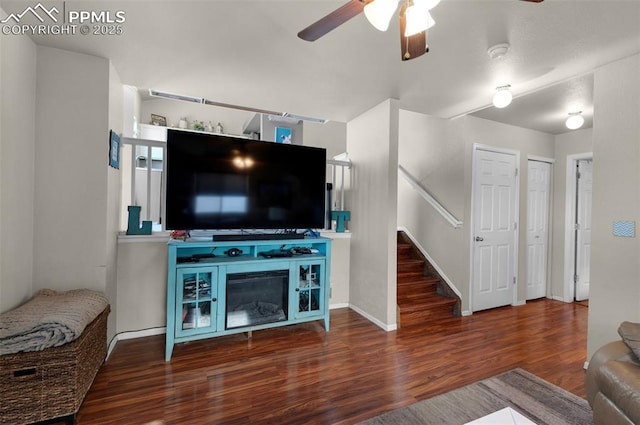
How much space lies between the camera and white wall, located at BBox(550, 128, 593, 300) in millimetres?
4066

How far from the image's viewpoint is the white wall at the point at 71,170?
81.0 inches

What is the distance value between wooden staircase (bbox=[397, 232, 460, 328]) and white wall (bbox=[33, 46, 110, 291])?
2.89 metres

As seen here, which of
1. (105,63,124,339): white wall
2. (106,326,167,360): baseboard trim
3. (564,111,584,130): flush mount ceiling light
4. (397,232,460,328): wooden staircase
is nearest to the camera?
(105,63,124,339): white wall

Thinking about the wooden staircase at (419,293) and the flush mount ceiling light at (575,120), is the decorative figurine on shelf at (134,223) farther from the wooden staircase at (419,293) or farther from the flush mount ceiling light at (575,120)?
the flush mount ceiling light at (575,120)

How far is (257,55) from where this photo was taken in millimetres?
2180

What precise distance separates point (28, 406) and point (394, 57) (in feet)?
10.1

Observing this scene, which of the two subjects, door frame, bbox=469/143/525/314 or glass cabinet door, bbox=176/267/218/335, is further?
door frame, bbox=469/143/525/314

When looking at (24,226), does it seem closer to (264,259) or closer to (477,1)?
(264,259)

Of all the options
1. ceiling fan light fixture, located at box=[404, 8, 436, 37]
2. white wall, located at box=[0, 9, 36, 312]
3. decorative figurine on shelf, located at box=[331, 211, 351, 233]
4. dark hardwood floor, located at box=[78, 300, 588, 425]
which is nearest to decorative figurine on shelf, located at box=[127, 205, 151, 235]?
white wall, located at box=[0, 9, 36, 312]

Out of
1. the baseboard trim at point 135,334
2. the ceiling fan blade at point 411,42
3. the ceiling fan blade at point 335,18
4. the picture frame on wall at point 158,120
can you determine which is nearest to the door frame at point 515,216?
the ceiling fan blade at point 411,42

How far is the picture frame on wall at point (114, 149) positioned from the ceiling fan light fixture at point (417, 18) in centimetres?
229

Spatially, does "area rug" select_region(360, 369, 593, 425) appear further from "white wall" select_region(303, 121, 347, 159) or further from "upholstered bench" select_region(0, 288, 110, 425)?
"white wall" select_region(303, 121, 347, 159)

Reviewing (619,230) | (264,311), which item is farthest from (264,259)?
(619,230)

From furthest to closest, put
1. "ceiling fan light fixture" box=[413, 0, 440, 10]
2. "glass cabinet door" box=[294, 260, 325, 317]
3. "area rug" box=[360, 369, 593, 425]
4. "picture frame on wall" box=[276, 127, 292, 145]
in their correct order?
"picture frame on wall" box=[276, 127, 292, 145]
"glass cabinet door" box=[294, 260, 325, 317]
"area rug" box=[360, 369, 593, 425]
"ceiling fan light fixture" box=[413, 0, 440, 10]
